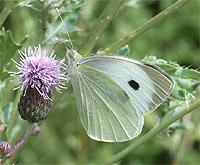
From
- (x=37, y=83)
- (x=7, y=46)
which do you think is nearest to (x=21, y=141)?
(x=37, y=83)

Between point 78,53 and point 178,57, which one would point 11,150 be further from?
point 178,57

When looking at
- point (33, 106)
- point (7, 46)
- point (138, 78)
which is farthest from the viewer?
point (138, 78)

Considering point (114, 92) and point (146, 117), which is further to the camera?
point (146, 117)

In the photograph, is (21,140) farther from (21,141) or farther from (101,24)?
(101,24)

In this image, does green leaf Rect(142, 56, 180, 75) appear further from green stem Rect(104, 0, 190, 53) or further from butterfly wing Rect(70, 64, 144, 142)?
butterfly wing Rect(70, 64, 144, 142)

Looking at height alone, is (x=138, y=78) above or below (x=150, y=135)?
above

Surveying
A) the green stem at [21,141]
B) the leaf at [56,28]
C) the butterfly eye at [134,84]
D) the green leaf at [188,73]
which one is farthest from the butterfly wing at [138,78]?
the green stem at [21,141]

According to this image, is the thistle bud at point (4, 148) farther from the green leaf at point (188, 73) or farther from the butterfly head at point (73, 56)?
the green leaf at point (188, 73)
